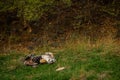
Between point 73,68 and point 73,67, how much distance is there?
89 mm

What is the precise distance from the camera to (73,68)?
889 cm

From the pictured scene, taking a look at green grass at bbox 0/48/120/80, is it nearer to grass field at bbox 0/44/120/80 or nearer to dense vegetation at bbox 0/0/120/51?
grass field at bbox 0/44/120/80

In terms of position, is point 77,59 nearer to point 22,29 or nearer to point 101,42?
point 101,42

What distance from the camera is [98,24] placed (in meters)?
14.8

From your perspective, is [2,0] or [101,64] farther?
[2,0]

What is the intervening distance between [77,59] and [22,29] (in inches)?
258

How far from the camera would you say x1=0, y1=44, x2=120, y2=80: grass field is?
813cm

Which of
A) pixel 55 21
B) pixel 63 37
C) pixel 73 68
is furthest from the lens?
pixel 55 21

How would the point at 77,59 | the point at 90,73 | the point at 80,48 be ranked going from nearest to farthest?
the point at 90,73
the point at 77,59
the point at 80,48

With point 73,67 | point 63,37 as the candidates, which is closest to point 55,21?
point 63,37

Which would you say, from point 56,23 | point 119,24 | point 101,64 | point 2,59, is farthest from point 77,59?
point 56,23

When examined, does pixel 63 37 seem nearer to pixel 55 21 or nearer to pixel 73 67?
pixel 55 21

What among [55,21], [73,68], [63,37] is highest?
[55,21]

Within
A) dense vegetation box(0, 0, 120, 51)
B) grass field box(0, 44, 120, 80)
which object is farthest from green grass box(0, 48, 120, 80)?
dense vegetation box(0, 0, 120, 51)
